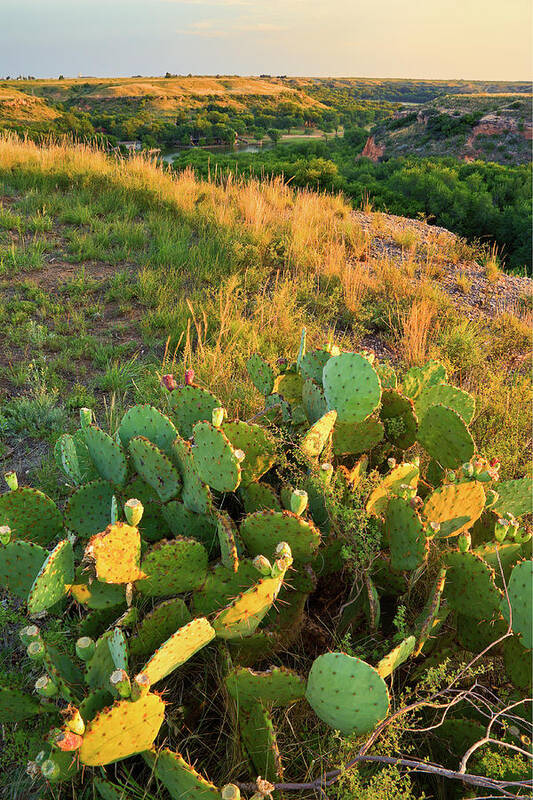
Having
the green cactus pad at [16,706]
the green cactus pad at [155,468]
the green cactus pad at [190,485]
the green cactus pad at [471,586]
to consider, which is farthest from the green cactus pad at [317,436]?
the green cactus pad at [16,706]

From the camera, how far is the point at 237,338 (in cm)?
383

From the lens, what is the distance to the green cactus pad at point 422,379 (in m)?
2.34

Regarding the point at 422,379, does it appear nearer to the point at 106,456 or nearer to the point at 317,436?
the point at 317,436

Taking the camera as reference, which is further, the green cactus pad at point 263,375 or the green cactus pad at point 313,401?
the green cactus pad at point 263,375

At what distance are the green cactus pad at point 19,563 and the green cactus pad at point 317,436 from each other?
89 centimetres

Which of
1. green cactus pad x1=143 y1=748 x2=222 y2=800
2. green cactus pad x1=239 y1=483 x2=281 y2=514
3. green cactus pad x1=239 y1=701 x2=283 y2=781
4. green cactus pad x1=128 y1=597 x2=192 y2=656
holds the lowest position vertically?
green cactus pad x1=239 y1=701 x2=283 y2=781

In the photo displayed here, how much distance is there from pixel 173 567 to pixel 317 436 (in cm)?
64

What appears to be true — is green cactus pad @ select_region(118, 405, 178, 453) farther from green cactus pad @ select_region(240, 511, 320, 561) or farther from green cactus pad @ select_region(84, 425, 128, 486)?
green cactus pad @ select_region(240, 511, 320, 561)

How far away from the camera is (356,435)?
1998 millimetres

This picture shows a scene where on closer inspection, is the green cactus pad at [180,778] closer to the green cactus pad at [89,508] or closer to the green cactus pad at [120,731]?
the green cactus pad at [120,731]

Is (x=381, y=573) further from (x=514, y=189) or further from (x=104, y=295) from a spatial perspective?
(x=514, y=189)

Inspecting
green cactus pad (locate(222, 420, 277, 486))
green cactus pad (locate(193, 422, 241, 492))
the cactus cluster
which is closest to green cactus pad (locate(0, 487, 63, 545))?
the cactus cluster

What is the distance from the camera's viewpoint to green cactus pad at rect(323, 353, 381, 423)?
1.79 m

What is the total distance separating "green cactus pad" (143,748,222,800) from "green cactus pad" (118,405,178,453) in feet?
3.04
